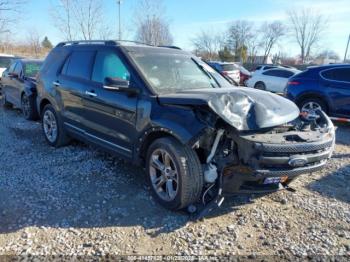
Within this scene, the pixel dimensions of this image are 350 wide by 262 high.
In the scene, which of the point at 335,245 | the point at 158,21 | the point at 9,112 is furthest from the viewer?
the point at 158,21

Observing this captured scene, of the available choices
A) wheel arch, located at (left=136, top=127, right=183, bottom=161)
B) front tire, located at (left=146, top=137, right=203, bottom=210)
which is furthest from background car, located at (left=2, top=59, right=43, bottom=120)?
front tire, located at (left=146, top=137, right=203, bottom=210)

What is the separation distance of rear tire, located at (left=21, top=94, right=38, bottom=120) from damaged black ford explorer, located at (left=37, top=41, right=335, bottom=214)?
3.75 meters

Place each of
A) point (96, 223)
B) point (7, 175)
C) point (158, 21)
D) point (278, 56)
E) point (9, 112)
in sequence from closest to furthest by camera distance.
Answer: point (96, 223) → point (7, 175) → point (9, 112) → point (158, 21) → point (278, 56)

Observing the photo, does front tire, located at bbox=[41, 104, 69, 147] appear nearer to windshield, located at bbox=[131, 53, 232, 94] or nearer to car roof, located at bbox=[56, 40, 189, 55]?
car roof, located at bbox=[56, 40, 189, 55]

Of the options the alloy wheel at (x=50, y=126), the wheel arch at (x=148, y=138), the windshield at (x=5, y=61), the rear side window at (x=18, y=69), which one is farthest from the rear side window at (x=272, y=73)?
the wheel arch at (x=148, y=138)

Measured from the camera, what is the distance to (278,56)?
2776 inches

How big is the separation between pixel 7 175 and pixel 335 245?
4.23 meters

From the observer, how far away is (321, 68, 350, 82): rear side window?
8.48 m

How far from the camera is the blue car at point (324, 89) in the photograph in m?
8.34

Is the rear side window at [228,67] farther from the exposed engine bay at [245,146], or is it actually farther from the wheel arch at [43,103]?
the exposed engine bay at [245,146]

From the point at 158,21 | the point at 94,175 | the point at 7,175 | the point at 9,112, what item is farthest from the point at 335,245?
the point at 158,21

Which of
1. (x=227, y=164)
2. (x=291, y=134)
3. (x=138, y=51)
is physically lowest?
(x=227, y=164)

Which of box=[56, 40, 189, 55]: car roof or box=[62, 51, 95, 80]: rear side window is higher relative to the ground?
box=[56, 40, 189, 55]: car roof

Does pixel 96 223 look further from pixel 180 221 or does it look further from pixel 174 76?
pixel 174 76
